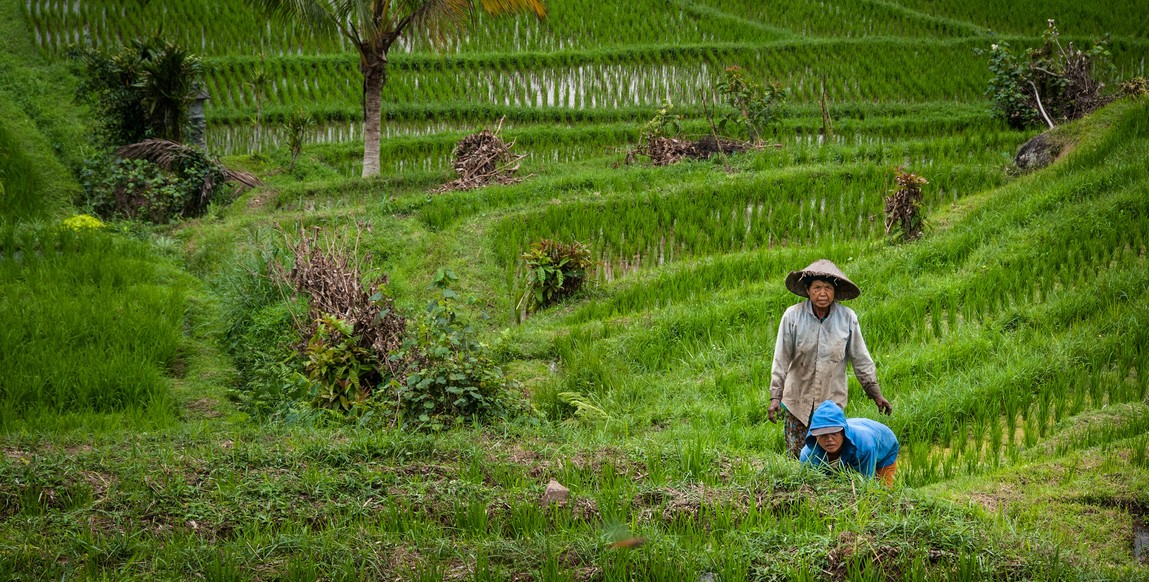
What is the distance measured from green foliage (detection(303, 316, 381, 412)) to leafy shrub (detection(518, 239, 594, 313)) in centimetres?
211

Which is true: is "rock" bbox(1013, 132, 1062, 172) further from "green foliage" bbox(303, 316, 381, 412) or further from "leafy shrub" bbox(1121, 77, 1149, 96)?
"green foliage" bbox(303, 316, 381, 412)

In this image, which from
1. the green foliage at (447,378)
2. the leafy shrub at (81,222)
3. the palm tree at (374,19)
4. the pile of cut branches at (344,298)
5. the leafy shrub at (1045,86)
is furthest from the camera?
the leafy shrub at (1045,86)

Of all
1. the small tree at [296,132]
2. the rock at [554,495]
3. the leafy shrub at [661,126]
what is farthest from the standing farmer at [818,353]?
the small tree at [296,132]

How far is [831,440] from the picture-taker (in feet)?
13.7

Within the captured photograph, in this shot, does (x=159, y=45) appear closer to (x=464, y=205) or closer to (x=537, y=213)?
(x=464, y=205)

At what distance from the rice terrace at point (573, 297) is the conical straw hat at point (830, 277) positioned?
0.05 metres

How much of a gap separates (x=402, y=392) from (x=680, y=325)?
2464 millimetres

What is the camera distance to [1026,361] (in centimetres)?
593

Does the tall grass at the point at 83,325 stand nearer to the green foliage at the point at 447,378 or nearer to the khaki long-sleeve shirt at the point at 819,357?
the green foliage at the point at 447,378

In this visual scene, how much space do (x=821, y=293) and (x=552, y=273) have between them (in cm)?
395

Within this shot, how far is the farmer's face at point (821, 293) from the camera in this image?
468cm

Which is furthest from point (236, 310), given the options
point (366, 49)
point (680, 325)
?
point (366, 49)

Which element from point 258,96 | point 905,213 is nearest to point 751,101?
point 905,213

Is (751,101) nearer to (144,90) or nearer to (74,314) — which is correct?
(144,90)
